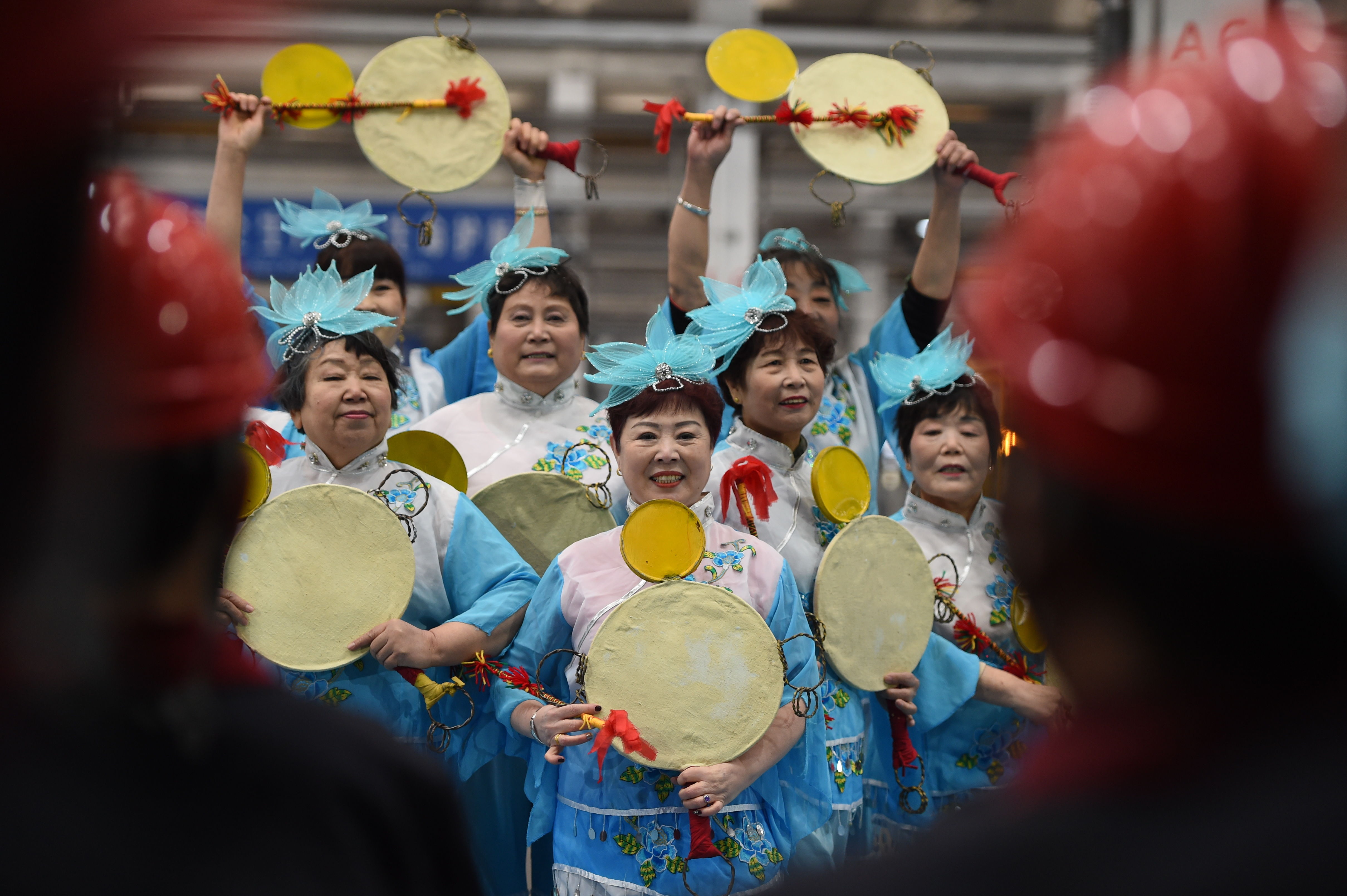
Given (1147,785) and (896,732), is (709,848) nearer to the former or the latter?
(896,732)

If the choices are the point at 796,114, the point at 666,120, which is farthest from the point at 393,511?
the point at 796,114

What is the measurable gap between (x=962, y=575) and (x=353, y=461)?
1.63 metres

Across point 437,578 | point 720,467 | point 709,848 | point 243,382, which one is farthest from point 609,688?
point 243,382

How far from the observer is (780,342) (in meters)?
3.12

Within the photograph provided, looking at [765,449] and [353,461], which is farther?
[765,449]

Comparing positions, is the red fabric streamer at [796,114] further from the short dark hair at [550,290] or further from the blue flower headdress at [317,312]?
the blue flower headdress at [317,312]

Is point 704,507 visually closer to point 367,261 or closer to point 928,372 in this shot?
point 928,372

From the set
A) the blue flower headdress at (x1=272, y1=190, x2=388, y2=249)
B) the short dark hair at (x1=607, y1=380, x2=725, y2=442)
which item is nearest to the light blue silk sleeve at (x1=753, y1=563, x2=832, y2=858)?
the short dark hair at (x1=607, y1=380, x2=725, y2=442)

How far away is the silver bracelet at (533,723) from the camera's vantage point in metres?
2.45

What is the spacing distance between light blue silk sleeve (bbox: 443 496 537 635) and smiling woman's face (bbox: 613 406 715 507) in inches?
13.7

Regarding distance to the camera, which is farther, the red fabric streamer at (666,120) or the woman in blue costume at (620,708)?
the red fabric streamer at (666,120)

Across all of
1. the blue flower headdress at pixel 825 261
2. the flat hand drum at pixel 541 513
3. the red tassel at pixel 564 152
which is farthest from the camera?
the blue flower headdress at pixel 825 261

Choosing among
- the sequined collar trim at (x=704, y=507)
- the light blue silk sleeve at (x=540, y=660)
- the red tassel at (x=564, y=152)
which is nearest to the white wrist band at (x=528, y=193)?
the red tassel at (x=564, y=152)

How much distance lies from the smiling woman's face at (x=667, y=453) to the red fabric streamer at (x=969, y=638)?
85 centimetres
